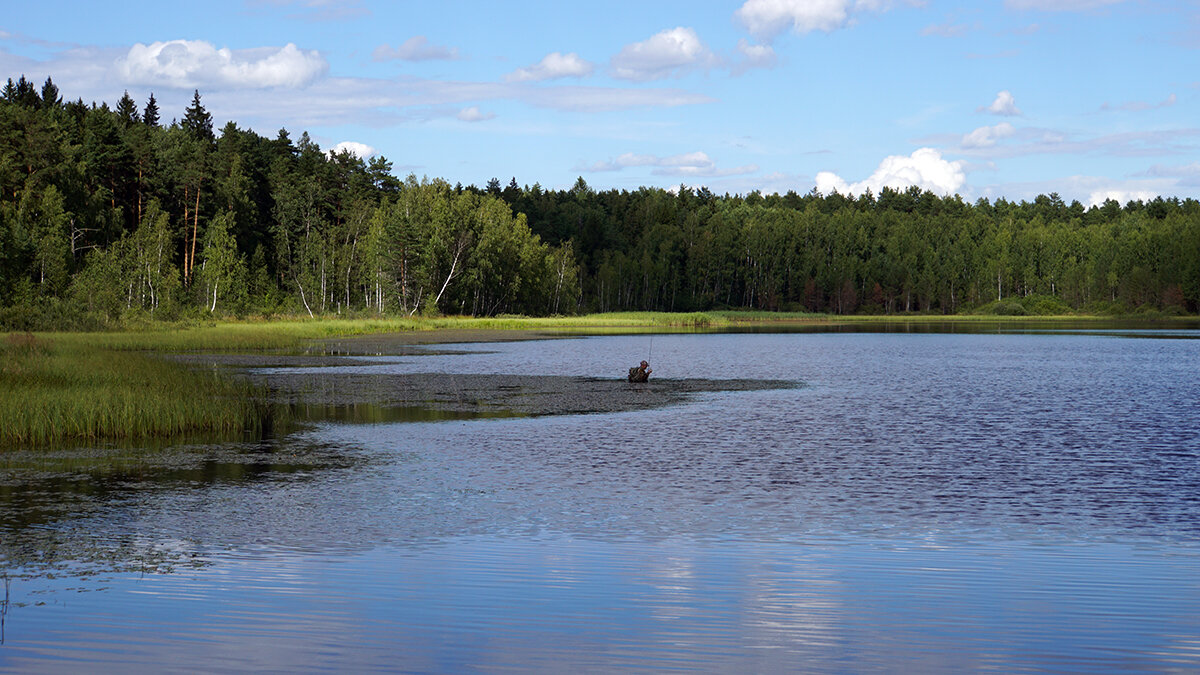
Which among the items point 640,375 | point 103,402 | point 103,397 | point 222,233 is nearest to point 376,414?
point 103,397

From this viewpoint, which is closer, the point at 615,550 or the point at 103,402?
the point at 615,550

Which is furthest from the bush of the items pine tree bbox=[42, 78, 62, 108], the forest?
pine tree bbox=[42, 78, 62, 108]

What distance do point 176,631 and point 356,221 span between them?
119m

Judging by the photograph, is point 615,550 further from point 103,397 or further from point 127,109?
point 127,109

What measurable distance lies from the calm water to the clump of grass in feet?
8.10

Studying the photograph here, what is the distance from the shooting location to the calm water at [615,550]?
33.2 feet

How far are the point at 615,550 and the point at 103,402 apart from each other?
16684 mm

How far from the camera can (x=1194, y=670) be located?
9.43m

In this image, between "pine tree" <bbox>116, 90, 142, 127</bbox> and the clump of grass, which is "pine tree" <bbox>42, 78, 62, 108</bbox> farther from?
the clump of grass

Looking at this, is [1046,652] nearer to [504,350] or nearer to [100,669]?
[100,669]

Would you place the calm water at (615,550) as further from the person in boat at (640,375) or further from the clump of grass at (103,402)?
the person in boat at (640,375)

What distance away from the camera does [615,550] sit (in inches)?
563

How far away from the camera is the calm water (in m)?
10.1

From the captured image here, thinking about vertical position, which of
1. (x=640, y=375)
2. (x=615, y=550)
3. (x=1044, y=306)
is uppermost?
(x=1044, y=306)
